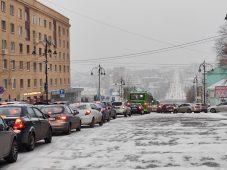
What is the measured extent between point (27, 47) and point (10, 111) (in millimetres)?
65779

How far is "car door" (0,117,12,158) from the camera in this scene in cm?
1216

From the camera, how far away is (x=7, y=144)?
1263 centimetres

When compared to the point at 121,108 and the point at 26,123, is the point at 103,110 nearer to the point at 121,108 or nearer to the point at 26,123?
the point at 121,108

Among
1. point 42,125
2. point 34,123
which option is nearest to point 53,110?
point 42,125

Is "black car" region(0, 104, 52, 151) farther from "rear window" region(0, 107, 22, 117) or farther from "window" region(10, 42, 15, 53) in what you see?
"window" region(10, 42, 15, 53)

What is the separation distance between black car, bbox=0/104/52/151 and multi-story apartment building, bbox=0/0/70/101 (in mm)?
45327

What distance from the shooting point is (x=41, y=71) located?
88000mm

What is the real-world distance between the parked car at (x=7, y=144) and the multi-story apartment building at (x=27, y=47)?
163ft

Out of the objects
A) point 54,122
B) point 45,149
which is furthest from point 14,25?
point 45,149

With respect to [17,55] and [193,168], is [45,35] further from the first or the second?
[193,168]

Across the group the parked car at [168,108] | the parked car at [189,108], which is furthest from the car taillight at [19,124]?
the parked car at [168,108]

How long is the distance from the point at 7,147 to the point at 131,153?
12.0 feet

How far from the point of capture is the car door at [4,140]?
1216 cm

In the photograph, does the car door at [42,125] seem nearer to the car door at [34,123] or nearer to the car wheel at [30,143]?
the car door at [34,123]
